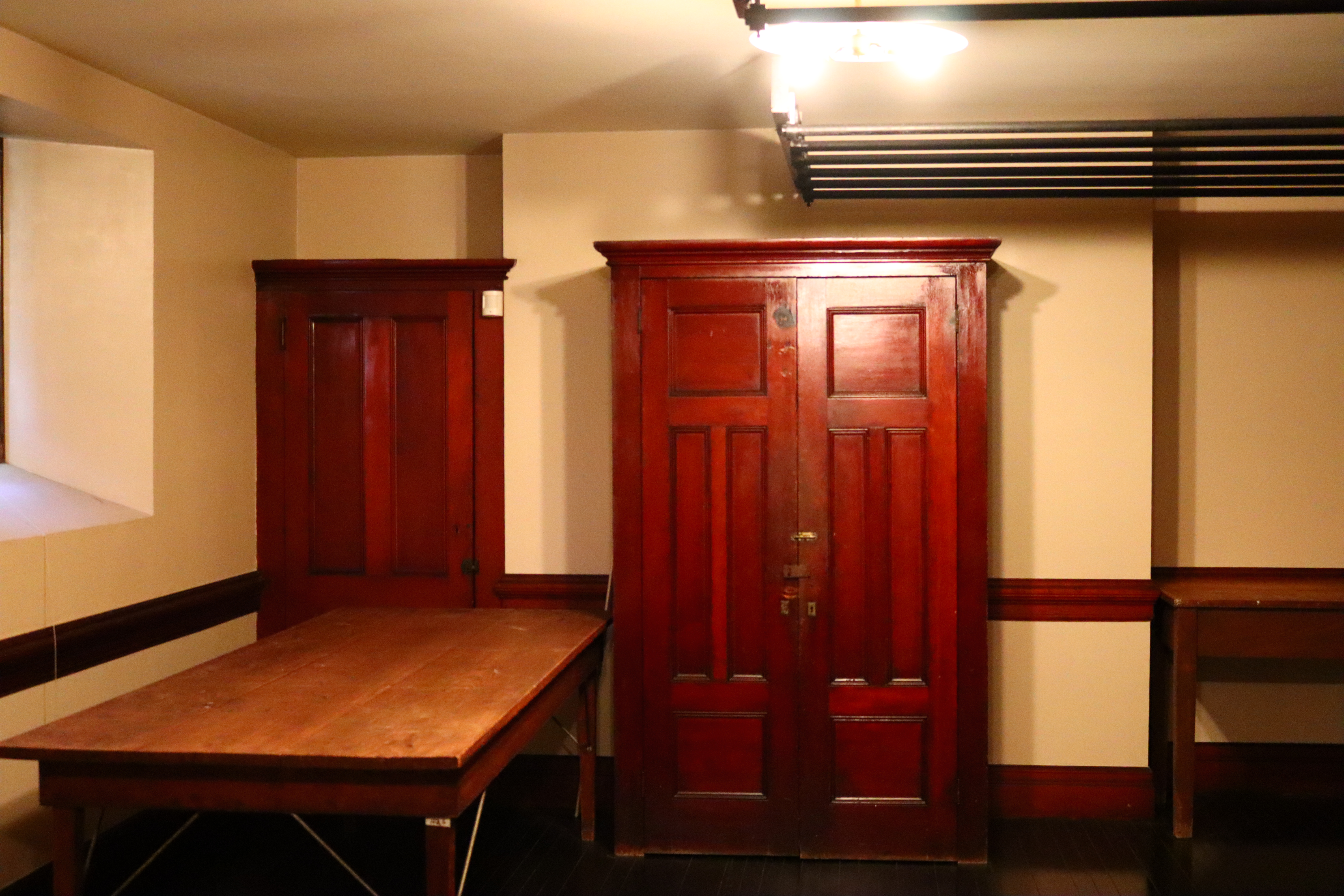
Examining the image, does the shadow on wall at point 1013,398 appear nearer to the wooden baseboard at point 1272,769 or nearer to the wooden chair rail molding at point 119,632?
the wooden baseboard at point 1272,769

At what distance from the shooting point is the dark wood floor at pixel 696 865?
4035 millimetres

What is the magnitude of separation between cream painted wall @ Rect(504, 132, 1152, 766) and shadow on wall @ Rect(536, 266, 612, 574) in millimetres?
11

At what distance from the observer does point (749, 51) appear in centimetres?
380

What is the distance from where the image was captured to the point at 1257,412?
16.6ft

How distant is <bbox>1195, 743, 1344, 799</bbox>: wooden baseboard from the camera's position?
16.5 ft

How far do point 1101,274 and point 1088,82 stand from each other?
2.97ft

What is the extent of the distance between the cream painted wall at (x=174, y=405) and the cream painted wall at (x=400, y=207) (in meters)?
0.12

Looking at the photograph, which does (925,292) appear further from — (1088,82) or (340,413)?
(340,413)

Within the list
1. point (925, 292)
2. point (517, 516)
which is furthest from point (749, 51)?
point (517, 516)

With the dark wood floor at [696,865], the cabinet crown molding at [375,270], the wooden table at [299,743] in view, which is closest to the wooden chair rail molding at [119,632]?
the wooden table at [299,743]

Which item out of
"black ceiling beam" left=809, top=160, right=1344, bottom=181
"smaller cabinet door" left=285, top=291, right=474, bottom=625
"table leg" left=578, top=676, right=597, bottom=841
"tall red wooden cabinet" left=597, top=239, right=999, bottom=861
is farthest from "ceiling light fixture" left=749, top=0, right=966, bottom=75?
"table leg" left=578, top=676, right=597, bottom=841

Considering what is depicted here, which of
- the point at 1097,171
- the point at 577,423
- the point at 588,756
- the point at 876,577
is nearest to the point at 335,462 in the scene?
the point at 577,423

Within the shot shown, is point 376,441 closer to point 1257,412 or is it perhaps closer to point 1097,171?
point 1097,171

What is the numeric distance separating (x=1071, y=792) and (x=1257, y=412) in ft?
6.08
